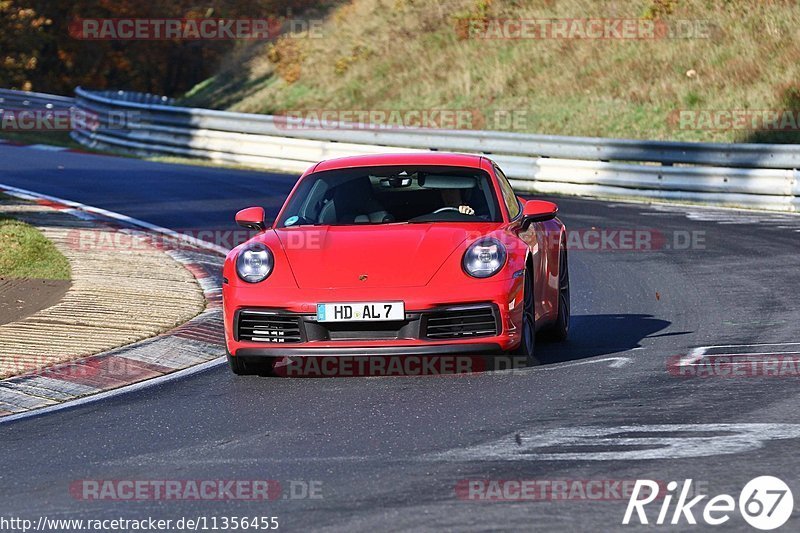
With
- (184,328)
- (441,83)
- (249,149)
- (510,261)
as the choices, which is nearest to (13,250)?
(184,328)

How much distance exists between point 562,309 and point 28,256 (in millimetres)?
5639

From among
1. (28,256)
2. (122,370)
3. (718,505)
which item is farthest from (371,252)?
(28,256)

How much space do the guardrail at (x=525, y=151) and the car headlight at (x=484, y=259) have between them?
12.2 meters

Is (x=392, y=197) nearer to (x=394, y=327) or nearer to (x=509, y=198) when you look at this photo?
(x=509, y=198)

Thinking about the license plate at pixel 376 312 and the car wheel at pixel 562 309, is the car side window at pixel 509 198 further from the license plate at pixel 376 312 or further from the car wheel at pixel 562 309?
the license plate at pixel 376 312

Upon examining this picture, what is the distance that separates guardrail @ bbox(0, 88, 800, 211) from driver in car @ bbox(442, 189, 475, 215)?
37.2 feet

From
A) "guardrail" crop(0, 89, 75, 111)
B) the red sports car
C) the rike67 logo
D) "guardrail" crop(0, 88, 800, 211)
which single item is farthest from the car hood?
"guardrail" crop(0, 89, 75, 111)

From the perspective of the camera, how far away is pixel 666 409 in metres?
7.52

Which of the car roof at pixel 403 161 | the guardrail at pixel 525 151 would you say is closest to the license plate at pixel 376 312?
the car roof at pixel 403 161

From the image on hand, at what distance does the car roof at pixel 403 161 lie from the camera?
999 centimetres

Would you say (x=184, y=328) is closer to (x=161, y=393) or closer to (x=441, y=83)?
(x=161, y=393)

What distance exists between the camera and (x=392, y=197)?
9.84 m

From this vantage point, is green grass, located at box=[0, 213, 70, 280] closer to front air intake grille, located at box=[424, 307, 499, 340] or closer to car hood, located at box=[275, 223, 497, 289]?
car hood, located at box=[275, 223, 497, 289]

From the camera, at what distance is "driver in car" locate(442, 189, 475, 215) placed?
9.70m
